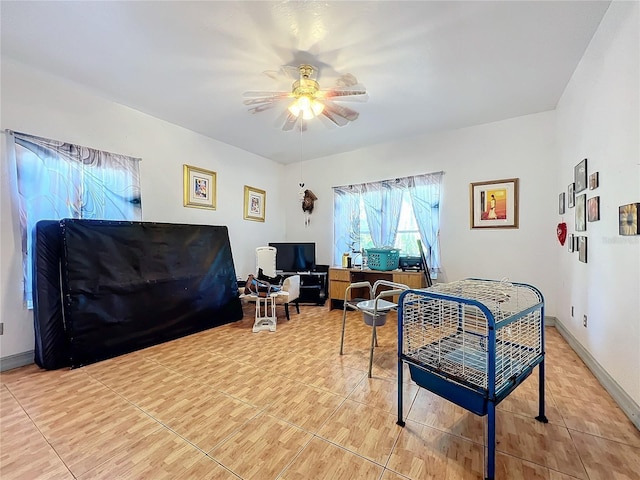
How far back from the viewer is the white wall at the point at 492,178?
3.56 m

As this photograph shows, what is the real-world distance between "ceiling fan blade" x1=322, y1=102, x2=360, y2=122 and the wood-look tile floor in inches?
96.6

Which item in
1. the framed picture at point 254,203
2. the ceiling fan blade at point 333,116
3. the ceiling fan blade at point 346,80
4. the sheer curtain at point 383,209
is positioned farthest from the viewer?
the framed picture at point 254,203

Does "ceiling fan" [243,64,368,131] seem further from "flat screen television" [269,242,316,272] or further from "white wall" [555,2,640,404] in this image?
"flat screen television" [269,242,316,272]

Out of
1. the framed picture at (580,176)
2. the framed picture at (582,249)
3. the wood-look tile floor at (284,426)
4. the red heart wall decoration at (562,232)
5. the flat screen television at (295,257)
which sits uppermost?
the framed picture at (580,176)

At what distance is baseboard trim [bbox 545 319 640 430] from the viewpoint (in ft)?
5.53

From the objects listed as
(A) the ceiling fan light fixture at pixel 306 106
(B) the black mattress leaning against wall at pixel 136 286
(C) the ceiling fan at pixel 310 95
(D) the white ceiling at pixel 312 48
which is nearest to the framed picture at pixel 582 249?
(D) the white ceiling at pixel 312 48

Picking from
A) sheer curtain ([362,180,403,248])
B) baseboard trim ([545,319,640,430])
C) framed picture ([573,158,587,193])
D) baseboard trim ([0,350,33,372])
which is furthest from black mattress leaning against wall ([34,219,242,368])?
framed picture ([573,158,587,193])

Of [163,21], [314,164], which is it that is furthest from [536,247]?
[163,21]

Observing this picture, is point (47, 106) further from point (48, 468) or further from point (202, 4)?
point (48, 468)

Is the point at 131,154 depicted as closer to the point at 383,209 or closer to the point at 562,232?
the point at 383,209

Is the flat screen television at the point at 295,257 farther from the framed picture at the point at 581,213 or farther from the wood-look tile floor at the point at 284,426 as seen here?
the framed picture at the point at 581,213

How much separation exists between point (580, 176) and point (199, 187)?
4637 mm

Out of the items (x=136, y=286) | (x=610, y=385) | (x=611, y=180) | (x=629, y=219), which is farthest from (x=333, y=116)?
(x=610, y=385)

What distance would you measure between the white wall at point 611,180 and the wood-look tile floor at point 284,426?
1.26ft
